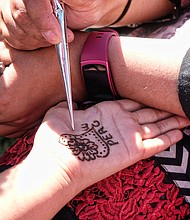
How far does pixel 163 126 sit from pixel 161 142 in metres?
0.05

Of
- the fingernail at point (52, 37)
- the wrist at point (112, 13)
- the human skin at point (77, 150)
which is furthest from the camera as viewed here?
the wrist at point (112, 13)

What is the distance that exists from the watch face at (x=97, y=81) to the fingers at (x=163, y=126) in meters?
0.12

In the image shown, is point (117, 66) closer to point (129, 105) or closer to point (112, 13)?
point (129, 105)

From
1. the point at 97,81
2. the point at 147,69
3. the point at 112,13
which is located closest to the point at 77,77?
the point at 97,81

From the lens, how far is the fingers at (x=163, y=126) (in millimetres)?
1017

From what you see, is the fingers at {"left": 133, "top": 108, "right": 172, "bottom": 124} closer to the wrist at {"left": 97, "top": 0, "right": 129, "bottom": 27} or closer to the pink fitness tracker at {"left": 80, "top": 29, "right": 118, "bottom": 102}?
the pink fitness tracker at {"left": 80, "top": 29, "right": 118, "bottom": 102}

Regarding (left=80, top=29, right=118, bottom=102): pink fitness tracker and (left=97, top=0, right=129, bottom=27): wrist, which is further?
(left=97, top=0, right=129, bottom=27): wrist

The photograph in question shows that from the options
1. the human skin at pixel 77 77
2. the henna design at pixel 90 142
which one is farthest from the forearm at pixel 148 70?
the henna design at pixel 90 142

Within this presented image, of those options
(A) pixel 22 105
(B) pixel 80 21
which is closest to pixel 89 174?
(A) pixel 22 105

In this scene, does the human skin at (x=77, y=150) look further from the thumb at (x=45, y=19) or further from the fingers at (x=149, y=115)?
the thumb at (x=45, y=19)

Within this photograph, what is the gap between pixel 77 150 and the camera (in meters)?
0.95

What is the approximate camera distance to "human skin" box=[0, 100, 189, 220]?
89 cm

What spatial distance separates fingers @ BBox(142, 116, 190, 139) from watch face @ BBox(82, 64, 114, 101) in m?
0.12

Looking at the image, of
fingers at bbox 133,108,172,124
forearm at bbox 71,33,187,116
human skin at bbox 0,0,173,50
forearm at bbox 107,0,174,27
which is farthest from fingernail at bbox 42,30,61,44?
forearm at bbox 107,0,174,27
